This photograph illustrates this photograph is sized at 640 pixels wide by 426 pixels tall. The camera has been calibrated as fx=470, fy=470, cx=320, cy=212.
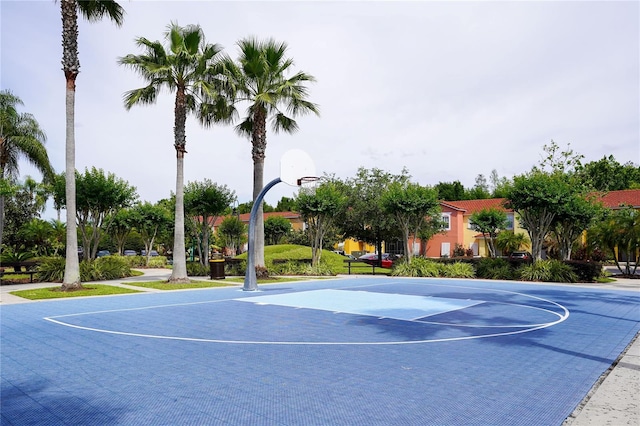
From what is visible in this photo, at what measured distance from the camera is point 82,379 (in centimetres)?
637

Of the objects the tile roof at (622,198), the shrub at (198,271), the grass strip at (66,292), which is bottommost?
the grass strip at (66,292)

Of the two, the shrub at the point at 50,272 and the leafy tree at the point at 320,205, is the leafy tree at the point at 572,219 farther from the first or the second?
the shrub at the point at 50,272

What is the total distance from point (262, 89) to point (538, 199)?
1462cm

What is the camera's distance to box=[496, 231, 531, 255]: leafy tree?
41.6 metres

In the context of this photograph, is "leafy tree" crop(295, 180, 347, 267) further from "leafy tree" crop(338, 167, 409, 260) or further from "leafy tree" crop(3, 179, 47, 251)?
"leafy tree" crop(3, 179, 47, 251)

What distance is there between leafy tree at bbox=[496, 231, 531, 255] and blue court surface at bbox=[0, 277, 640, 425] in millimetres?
28820

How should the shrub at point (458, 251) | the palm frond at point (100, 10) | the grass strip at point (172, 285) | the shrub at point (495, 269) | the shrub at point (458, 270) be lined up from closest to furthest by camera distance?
the palm frond at point (100, 10)
the grass strip at point (172, 285)
the shrub at point (495, 269)
the shrub at point (458, 270)
the shrub at point (458, 251)

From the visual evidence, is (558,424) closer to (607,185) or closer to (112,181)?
(112,181)

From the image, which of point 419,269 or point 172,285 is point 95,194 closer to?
point 172,285

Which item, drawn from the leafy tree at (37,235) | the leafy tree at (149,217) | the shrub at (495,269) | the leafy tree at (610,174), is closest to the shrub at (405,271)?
the shrub at (495,269)

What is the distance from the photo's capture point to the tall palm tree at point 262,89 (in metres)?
22.4

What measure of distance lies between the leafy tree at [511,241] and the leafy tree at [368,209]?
9956 millimetres

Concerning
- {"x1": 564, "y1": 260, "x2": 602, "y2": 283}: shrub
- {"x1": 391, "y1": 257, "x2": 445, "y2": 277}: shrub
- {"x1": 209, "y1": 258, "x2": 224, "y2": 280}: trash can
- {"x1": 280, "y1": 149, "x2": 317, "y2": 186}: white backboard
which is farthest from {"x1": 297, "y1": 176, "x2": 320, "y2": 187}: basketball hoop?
{"x1": 564, "y1": 260, "x2": 602, "y2": 283}: shrub

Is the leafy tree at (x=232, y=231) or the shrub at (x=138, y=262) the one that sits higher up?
the leafy tree at (x=232, y=231)
